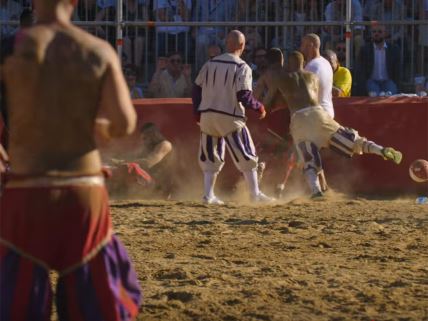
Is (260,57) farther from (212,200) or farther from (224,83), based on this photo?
(212,200)

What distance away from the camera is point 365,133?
14703 mm

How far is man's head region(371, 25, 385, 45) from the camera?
50.0 ft

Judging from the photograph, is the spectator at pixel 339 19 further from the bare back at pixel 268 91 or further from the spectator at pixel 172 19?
the spectator at pixel 172 19

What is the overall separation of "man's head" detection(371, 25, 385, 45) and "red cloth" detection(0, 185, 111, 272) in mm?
10798

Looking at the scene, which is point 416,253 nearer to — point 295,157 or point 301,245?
point 301,245

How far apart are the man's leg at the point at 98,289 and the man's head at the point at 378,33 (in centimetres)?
1073

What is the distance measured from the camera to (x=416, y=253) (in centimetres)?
961

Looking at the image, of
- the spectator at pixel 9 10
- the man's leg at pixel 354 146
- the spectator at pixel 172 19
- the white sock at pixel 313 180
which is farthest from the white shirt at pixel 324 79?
the spectator at pixel 9 10

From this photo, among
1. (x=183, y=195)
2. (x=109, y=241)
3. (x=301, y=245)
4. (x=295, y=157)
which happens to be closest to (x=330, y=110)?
(x=295, y=157)

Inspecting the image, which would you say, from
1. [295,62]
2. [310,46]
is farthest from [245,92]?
[310,46]

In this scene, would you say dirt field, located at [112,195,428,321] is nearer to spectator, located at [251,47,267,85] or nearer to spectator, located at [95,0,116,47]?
spectator, located at [251,47,267,85]

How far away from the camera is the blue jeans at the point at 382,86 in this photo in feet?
50.6

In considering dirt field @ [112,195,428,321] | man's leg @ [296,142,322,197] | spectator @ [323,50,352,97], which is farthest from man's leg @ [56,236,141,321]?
spectator @ [323,50,352,97]

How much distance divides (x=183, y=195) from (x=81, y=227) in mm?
9593
